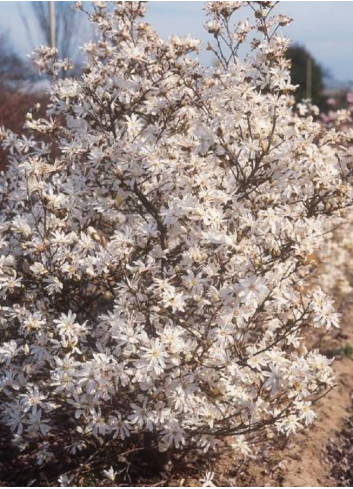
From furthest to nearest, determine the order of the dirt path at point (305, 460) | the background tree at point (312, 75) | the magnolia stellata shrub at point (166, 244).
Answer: the background tree at point (312, 75)
the dirt path at point (305, 460)
the magnolia stellata shrub at point (166, 244)

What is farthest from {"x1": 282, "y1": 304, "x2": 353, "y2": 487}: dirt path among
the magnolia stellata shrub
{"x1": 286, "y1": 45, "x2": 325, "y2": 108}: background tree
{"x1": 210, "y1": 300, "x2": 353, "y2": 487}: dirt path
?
{"x1": 286, "y1": 45, "x2": 325, "y2": 108}: background tree

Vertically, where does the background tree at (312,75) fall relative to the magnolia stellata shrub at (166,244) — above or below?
above

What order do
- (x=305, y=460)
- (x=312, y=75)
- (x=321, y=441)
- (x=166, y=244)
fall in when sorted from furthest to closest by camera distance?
(x=312, y=75)
(x=321, y=441)
(x=305, y=460)
(x=166, y=244)

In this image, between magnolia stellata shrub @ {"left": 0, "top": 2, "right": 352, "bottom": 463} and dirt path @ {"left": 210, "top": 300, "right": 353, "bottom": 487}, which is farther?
dirt path @ {"left": 210, "top": 300, "right": 353, "bottom": 487}

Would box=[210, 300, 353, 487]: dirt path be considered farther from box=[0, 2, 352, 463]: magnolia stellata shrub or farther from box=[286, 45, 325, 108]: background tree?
box=[286, 45, 325, 108]: background tree

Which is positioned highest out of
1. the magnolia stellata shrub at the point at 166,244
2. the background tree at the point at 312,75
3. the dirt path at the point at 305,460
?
the background tree at the point at 312,75

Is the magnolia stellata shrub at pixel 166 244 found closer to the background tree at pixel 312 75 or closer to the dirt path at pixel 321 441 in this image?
the dirt path at pixel 321 441

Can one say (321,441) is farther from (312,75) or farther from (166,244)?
(312,75)

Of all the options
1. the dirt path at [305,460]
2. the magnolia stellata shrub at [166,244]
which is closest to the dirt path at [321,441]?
the dirt path at [305,460]

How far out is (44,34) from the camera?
18922 millimetres

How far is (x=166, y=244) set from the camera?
3594mm

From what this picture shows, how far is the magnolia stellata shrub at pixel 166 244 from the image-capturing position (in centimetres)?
317

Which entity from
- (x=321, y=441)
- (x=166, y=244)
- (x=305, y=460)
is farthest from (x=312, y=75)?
(x=166, y=244)

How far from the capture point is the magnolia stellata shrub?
317 cm
